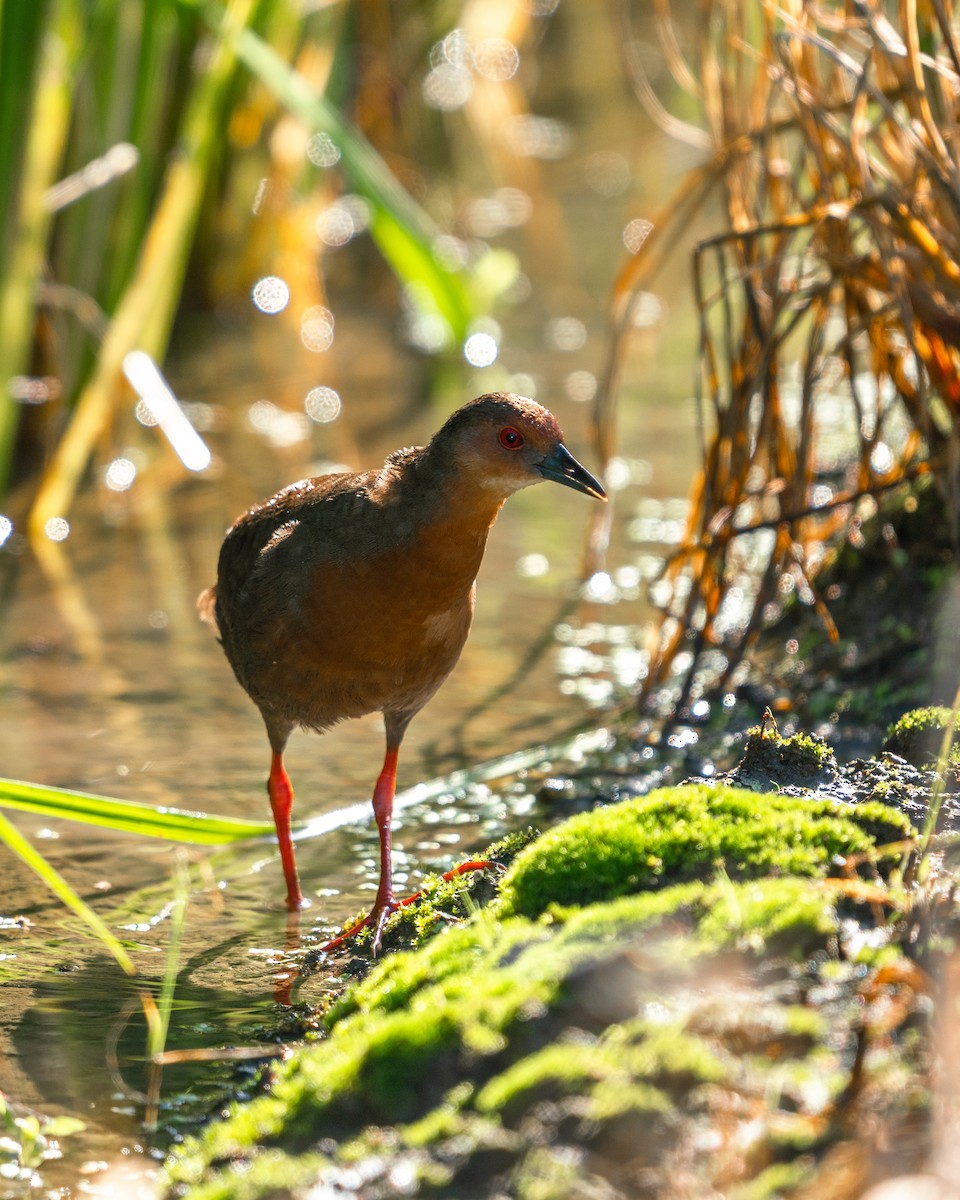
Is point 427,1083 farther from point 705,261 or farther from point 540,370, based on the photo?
point 705,261

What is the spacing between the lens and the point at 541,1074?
204cm

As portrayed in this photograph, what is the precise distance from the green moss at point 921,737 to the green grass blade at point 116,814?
1.40 meters

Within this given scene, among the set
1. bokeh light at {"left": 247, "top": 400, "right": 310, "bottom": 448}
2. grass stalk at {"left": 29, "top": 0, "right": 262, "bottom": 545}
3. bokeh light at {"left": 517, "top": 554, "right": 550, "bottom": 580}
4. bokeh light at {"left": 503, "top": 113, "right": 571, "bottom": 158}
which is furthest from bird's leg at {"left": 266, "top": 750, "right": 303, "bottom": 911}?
bokeh light at {"left": 503, "top": 113, "right": 571, "bottom": 158}

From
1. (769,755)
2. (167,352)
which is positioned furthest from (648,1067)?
(167,352)

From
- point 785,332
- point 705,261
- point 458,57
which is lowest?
point 785,332

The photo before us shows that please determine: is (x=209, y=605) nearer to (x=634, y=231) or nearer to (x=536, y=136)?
(x=634, y=231)

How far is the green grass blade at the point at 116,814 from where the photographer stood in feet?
8.77

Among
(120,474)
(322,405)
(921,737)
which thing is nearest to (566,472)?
(921,737)

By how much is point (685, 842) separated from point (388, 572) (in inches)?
45.6

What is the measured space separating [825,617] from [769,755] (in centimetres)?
132

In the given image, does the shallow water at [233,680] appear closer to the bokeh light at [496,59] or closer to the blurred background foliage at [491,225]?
the blurred background foliage at [491,225]

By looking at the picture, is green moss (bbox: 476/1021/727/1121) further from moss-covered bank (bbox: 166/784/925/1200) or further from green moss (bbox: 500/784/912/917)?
green moss (bbox: 500/784/912/917)

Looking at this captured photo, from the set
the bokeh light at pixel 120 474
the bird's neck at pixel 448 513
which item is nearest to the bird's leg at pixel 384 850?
the bird's neck at pixel 448 513

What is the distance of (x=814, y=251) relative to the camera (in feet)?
13.4
